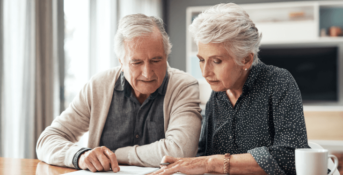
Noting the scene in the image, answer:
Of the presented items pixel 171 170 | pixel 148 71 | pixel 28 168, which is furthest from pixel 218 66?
pixel 28 168

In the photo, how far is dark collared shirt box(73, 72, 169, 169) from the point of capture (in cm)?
140

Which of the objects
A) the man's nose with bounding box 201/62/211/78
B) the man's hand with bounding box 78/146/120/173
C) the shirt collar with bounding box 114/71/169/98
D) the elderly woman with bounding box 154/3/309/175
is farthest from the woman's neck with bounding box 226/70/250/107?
the man's hand with bounding box 78/146/120/173

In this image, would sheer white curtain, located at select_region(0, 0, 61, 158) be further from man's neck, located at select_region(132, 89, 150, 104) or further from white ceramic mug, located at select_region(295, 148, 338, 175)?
white ceramic mug, located at select_region(295, 148, 338, 175)

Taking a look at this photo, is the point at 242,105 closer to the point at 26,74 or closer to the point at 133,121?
the point at 133,121

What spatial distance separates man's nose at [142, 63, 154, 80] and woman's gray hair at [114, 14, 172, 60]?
0.11m

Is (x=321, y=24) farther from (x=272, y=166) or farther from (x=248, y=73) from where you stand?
(x=272, y=166)

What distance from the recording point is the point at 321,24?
16.5 ft

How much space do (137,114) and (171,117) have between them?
0.16 meters

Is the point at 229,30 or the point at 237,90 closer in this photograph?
the point at 229,30

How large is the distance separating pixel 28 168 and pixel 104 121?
377 millimetres

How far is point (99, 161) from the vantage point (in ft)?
3.55

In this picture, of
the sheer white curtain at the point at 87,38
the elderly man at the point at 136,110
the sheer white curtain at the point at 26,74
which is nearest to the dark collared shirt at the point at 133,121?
the elderly man at the point at 136,110

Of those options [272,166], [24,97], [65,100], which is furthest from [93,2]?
[272,166]

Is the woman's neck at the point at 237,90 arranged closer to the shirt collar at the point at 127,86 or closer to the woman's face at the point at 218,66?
the woman's face at the point at 218,66
